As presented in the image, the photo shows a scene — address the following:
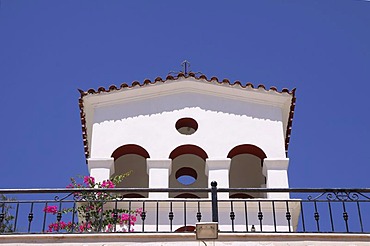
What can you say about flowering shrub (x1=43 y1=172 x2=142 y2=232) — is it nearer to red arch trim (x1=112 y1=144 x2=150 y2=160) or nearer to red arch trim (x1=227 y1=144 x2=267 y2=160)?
red arch trim (x1=112 y1=144 x2=150 y2=160)

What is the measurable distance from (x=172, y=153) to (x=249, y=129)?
1.81 m

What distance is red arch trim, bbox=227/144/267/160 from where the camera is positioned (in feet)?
50.0

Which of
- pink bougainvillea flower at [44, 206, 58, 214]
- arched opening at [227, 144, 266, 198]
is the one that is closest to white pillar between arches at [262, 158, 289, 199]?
arched opening at [227, 144, 266, 198]

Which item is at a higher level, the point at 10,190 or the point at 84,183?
the point at 84,183

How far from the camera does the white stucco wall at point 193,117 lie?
15141 millimetres

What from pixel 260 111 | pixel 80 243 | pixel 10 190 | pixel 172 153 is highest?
pixel 260 111

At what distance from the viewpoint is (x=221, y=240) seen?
1053 centimetres

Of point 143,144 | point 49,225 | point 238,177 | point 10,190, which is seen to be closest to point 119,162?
point 143,144

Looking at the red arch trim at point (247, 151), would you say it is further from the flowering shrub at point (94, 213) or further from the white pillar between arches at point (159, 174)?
the flowering shrub at point (94, 213)

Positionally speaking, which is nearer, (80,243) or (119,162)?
(80,243)

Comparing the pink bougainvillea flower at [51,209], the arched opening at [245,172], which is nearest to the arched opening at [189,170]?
the arched opening at [245,172]

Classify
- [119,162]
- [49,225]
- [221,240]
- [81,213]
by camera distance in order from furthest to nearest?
[119,162]
[81,213]
[49,225]
[221,240]

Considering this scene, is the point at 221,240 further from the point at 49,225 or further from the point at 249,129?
the point at 249,129

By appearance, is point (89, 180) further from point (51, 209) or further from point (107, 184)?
point (51, 209)
